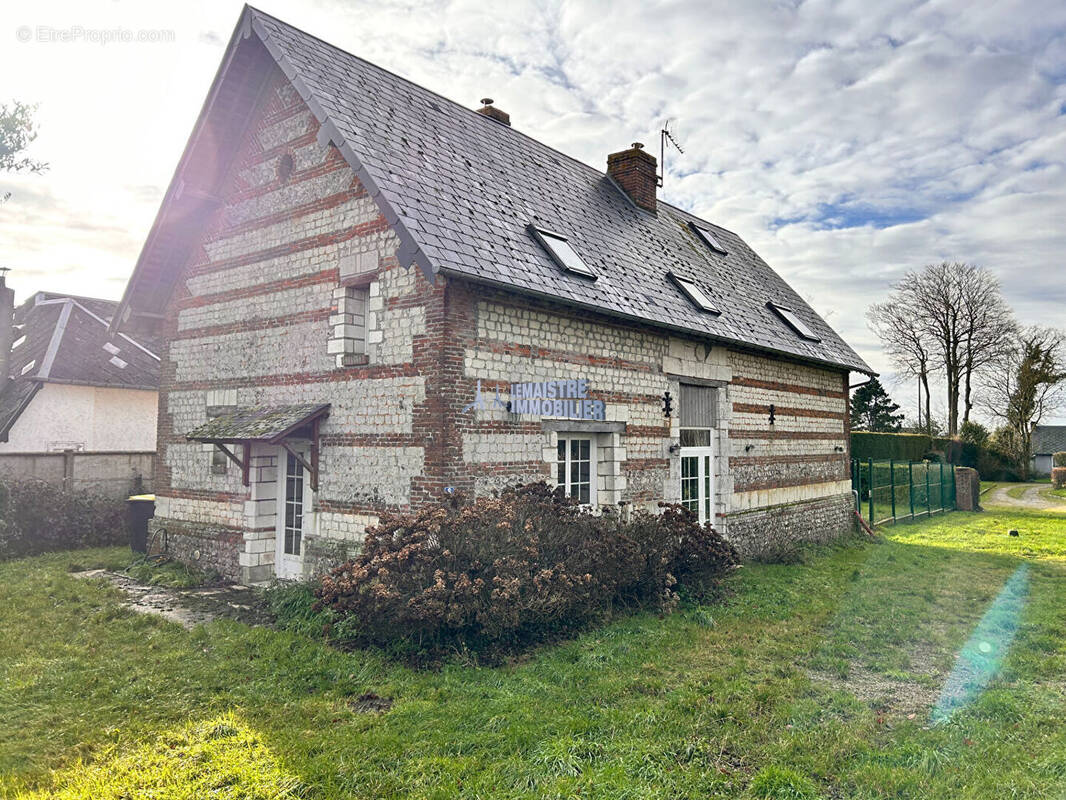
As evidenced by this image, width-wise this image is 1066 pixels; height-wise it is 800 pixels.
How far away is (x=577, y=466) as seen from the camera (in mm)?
10195

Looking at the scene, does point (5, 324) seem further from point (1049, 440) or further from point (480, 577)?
point (1049, 440)

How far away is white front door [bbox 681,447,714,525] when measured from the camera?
40.0 ft

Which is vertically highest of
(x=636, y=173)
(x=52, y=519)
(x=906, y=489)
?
(x=636, y=173)

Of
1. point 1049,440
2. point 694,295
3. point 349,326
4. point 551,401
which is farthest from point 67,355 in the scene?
→ point 1049,440

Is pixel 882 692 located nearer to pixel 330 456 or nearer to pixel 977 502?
pixel 330 456

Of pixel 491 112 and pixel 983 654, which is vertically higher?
pixel 491 112

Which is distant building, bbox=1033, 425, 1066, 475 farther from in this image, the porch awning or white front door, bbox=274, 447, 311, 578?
the porch awning

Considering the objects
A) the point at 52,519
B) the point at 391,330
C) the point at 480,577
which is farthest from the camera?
the point at 52,519

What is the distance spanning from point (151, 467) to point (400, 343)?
9820 mm

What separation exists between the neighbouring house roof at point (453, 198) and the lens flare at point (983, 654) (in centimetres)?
574

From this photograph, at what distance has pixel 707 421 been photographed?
42.1 feet

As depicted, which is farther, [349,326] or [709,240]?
[709,240]

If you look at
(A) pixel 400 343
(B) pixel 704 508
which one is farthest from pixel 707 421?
(A) pixel 400 343

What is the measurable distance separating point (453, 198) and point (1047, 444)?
6428 cm
